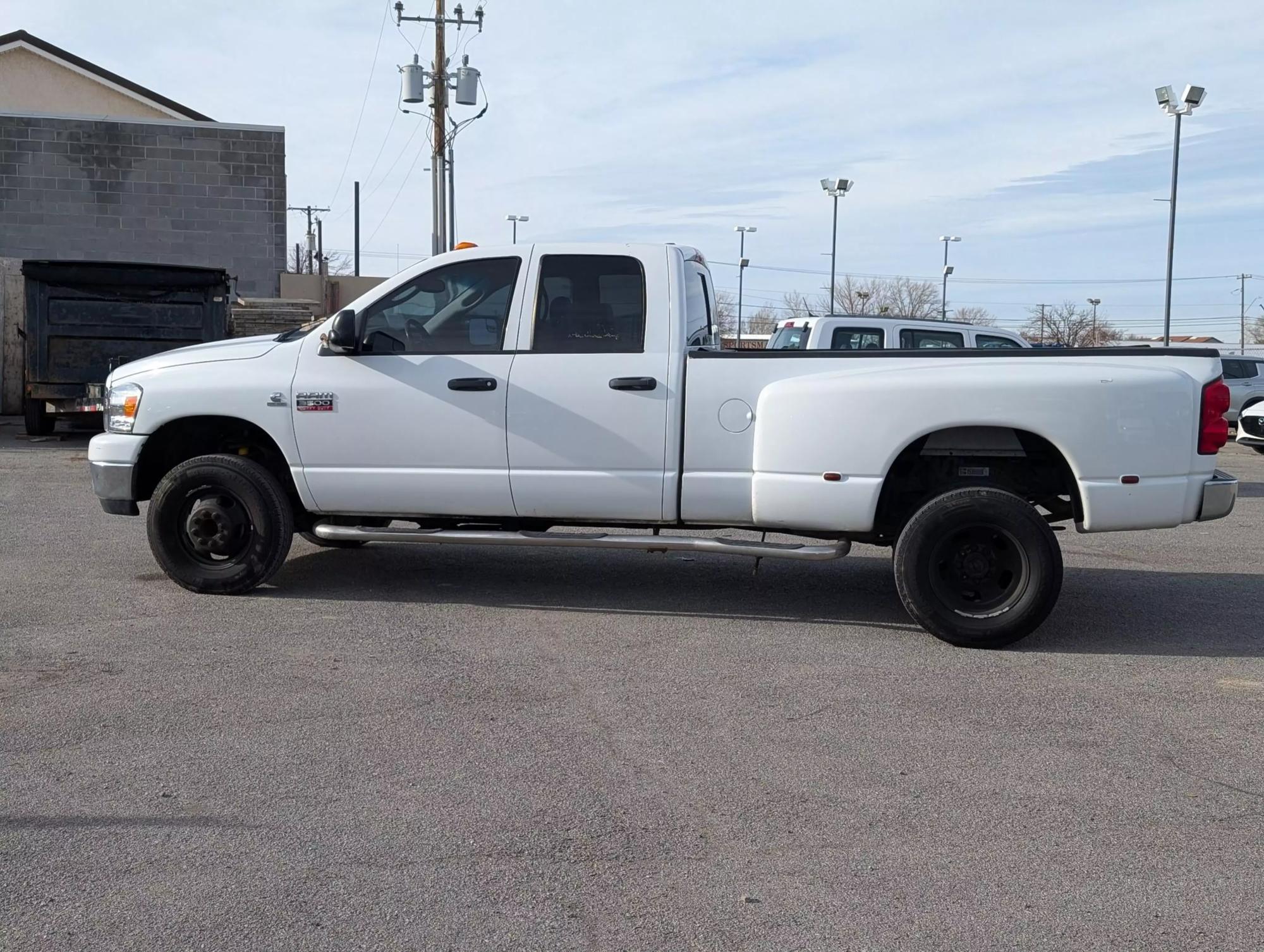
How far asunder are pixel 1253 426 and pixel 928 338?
23.5ft

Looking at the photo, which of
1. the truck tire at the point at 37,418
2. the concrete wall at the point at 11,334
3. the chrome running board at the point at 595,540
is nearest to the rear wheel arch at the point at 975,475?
the chrome running board at the point at 595,540

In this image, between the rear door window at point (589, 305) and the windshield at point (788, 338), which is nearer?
the rear door window at point (589, 305)

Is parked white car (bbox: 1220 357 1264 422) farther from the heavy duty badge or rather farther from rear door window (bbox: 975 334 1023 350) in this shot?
the heavy duty badge

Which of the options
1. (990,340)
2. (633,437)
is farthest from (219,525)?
(990,340)

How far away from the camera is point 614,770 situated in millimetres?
4719

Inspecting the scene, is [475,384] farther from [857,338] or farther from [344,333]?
[857,338]

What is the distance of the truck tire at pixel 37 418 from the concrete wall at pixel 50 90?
1966cm

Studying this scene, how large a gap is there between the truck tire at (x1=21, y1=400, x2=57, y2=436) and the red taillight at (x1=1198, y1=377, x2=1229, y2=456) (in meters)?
15.1

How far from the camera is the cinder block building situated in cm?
2609

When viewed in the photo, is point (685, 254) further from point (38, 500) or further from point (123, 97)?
point (123, 97)

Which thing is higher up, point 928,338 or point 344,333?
point 928,338

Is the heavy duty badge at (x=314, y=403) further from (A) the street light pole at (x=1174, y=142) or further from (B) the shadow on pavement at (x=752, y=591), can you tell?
(A) the street light pole at (x=1174, y=142)

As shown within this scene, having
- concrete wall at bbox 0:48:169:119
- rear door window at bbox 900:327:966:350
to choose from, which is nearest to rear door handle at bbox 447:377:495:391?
rear door window at bbox 900:327:966:350

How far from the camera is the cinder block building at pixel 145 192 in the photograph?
85.6ft
